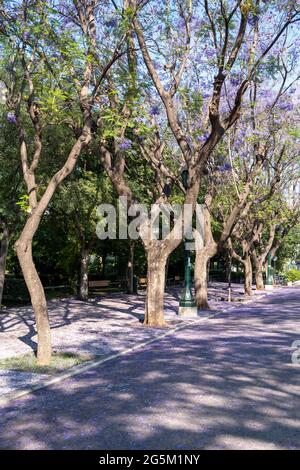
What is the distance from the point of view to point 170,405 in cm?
623

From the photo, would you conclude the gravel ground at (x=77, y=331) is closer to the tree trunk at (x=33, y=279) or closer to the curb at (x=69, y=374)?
the curb at (x=69, y=374)

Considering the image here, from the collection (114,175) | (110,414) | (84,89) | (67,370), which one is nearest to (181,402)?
(110,414)

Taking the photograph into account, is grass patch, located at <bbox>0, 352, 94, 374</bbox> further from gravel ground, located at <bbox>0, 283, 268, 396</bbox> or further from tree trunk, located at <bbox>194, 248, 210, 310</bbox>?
tree trunk, located at <bbox>194, 248, 210, 310</bbox>

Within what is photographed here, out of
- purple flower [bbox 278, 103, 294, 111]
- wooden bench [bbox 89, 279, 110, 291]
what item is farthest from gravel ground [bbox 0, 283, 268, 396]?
purple flower [bbox 278, 103, 294, 111]

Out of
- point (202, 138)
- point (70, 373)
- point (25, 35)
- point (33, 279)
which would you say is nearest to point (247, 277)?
point (202, 138)

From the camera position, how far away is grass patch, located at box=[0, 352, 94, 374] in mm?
8492

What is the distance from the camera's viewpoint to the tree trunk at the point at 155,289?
1459 cm

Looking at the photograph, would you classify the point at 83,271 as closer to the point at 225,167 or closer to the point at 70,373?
the point at 225,167

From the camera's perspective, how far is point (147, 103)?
16.2 m

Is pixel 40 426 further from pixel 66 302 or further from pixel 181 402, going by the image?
pixel 66 302

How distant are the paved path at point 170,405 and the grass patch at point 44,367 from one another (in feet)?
1.83

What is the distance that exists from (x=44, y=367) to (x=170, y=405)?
124 inches

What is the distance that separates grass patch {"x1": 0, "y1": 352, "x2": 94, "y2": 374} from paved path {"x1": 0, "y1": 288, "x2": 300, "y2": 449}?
1.83 feet

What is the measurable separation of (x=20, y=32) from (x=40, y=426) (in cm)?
732
